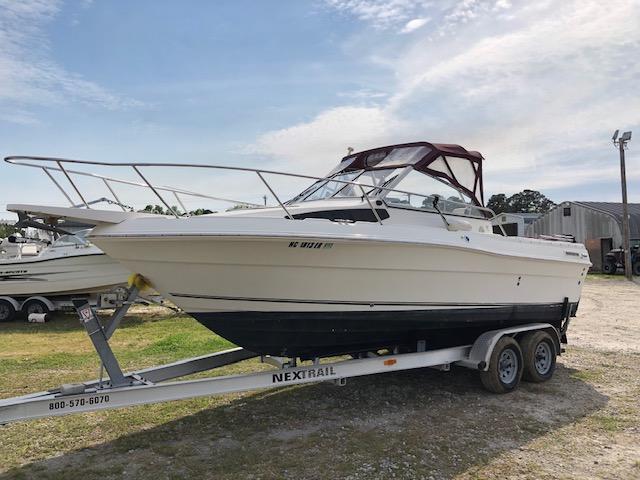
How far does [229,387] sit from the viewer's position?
159 inches

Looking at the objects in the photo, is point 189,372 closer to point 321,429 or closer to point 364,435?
point 321,429

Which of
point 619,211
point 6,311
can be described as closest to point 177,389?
point 6,311

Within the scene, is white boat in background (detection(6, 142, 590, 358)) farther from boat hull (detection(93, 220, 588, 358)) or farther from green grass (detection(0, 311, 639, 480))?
green grass (detection(0, 311, 639, 480))

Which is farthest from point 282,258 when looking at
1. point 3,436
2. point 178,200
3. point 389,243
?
point 3,436

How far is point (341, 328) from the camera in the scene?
14.7 feet

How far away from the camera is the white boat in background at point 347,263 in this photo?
3.94 metres

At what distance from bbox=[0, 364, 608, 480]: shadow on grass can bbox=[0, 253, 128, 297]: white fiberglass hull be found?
645 cm

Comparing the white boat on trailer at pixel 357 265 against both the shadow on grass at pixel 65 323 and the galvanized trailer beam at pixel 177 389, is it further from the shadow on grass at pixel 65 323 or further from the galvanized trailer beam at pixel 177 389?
the shadow on grass at pixel 65 323

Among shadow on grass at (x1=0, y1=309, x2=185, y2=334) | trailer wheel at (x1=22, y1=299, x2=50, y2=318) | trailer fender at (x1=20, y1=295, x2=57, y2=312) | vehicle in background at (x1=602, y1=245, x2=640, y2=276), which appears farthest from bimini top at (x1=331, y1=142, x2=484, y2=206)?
vehicle in background at (x1=602, y1=245, x2=640, y2=276)

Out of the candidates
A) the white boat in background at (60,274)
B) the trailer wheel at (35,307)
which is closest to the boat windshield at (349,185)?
the white boat in background at (60,274)

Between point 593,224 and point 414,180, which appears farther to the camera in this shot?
point 593,224

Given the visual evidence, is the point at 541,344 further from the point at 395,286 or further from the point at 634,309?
the point at 634,309

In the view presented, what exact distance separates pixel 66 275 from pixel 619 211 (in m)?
26.7

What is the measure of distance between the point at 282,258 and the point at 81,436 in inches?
89.0
